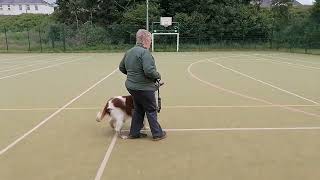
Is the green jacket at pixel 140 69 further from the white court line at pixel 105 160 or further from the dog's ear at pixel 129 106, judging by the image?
the white court line at pixel 105 160

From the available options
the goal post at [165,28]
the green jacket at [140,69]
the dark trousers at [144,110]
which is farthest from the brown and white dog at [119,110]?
the goal post at [165,28]

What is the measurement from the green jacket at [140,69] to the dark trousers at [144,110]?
4.0 inches

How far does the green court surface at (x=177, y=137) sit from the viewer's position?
564 centimetres

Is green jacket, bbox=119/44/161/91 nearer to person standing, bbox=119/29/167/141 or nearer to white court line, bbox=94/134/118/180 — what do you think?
person standing, bbox=119/29/167/141

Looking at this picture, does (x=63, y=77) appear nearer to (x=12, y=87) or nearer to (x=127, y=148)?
(x=12, y=87)

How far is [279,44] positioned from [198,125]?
34.0m

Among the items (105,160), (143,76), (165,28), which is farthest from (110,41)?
(105,160)

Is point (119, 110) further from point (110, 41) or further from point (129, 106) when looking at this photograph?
point (110, 41)

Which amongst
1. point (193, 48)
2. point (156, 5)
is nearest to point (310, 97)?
point (193, 48)

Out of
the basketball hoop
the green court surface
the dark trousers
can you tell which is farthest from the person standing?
the basketball hoop

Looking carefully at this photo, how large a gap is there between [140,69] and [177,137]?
1.19 meters

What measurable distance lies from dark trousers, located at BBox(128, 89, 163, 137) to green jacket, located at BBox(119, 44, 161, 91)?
10cm

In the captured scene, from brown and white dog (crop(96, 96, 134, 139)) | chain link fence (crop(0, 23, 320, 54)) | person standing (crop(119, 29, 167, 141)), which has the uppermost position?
person standing (crop(119, 29, 167, 141))

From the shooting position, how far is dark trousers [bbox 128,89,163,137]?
7.12 metres
